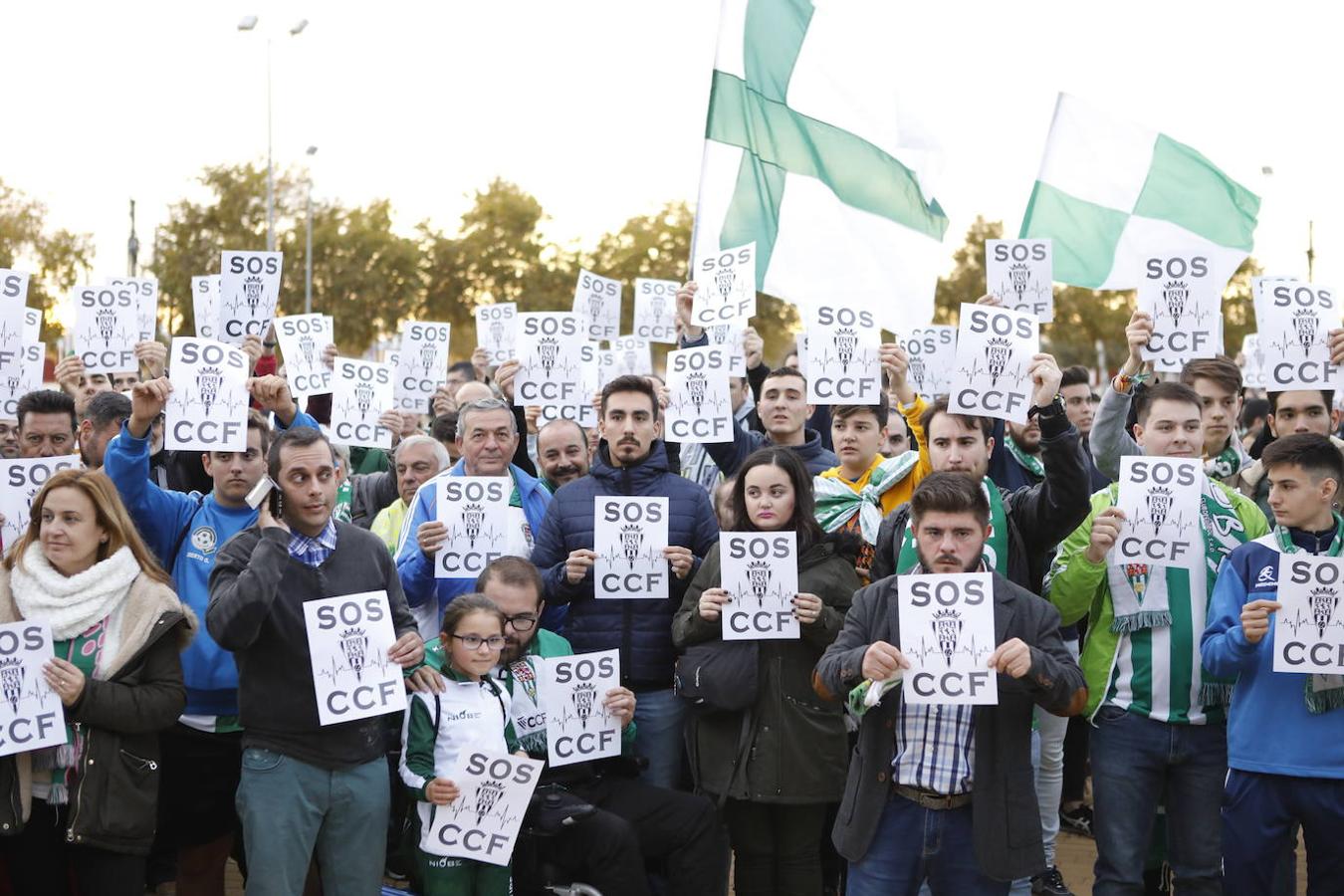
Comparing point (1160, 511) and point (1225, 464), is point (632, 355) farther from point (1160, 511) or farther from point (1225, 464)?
point (1160, 511)

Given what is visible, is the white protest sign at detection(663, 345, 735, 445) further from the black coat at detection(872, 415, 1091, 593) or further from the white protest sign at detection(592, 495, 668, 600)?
the black coat at detection(872, 415, 1091, 593)

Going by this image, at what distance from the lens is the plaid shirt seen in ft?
18.1

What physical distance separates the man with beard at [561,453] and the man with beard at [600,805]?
4.40 ft

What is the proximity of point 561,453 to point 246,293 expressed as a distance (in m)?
2.30

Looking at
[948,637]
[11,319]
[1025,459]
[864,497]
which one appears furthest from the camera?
[11,319]

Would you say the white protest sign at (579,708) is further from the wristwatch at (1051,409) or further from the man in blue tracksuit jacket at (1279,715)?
the man in blue tracksuit jacket at (1279,715)

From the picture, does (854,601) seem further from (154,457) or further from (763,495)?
(154,457)

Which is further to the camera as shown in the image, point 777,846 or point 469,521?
point 469,521

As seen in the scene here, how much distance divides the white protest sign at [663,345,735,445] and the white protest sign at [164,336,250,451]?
223 cm

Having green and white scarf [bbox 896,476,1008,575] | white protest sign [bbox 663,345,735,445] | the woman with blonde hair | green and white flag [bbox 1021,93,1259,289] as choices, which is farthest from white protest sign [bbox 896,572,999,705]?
green and white flag [bbox 1021,93,1259,289]

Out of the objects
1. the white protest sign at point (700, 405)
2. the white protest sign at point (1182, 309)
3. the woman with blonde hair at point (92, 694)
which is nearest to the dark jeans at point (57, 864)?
the woman with blonde hair at point (92, 694)

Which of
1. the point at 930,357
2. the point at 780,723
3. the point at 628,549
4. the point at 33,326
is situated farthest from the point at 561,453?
the point at 33,326

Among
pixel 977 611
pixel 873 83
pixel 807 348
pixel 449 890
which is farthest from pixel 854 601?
pixel 873 83

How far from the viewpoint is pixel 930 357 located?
1027 cm
